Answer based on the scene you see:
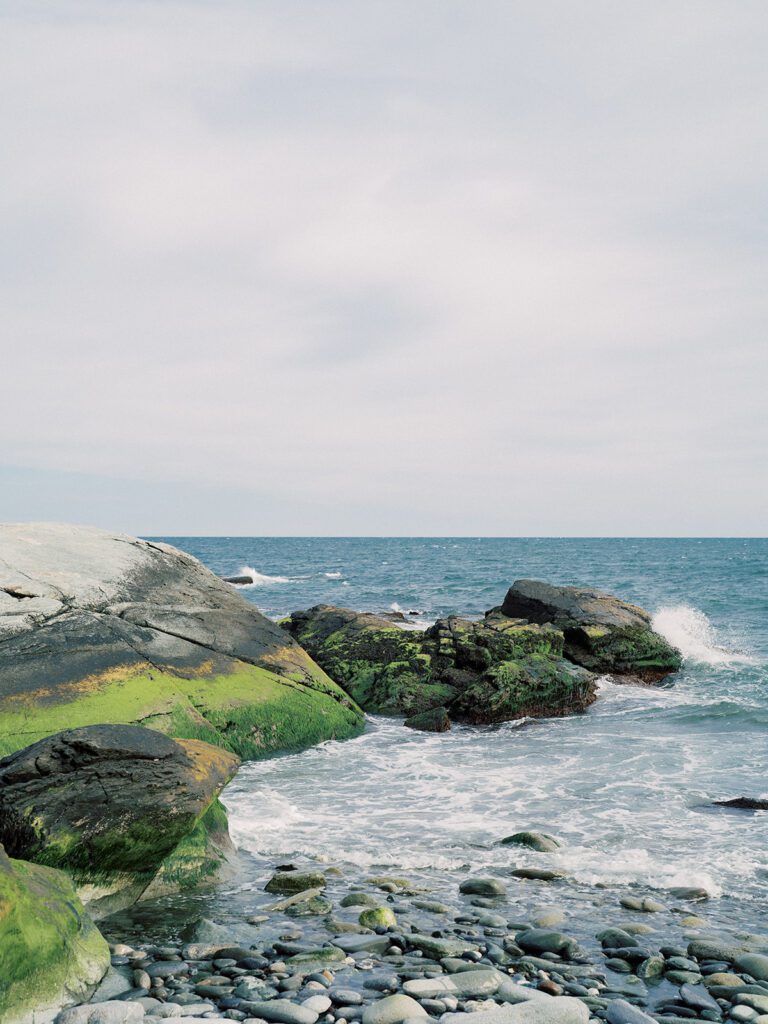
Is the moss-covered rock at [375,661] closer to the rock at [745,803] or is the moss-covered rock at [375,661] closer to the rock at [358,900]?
the rock at [745,803]

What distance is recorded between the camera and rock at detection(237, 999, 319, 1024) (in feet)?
16.3

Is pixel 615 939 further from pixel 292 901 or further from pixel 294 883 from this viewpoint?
pixel 294 883

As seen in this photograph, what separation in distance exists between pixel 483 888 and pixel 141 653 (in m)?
6.82

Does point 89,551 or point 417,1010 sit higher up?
point 89,551

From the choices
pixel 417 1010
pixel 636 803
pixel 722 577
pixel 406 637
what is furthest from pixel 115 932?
pixel 722 577

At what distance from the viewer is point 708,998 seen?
5.43 meters

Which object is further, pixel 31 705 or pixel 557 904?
pixel 31 705

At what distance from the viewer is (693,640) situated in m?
25.0

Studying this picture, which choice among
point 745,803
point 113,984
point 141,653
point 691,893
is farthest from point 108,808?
point 745,803

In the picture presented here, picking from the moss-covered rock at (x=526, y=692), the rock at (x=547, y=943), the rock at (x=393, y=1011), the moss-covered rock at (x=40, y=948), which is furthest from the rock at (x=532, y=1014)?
the moss-covered rock at (x=526, y=692)

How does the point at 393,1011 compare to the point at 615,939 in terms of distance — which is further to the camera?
the point at 615,939

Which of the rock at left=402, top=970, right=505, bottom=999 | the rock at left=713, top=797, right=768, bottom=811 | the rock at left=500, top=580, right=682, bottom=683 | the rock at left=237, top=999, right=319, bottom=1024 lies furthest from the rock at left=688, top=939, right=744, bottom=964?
the rock at left=500, top=580, right=682, bottom=683

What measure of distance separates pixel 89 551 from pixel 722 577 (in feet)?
182

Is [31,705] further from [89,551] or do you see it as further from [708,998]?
[708,998]
